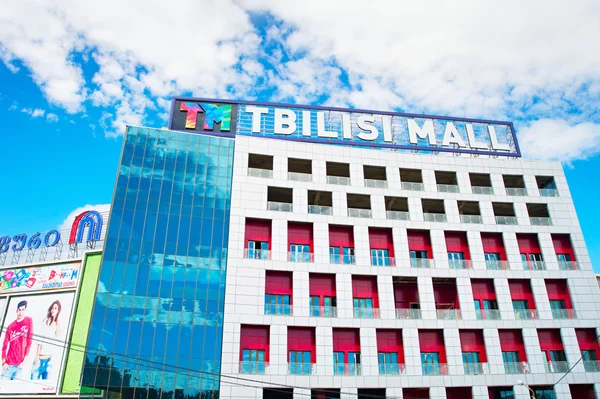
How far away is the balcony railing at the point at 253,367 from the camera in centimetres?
4078

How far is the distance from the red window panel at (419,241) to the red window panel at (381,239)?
85.7 inches

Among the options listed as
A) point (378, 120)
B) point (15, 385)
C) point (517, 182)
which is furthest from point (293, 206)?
point (15, 385)

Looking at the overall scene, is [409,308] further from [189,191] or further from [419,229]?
[189,191]

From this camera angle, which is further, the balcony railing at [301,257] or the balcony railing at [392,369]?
the balcony railing at [301,257]

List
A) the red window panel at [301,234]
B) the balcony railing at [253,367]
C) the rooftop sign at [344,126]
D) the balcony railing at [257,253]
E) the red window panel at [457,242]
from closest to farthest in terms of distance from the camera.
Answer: the balcony railing at [253,367] < the balcony railing at [257,253] < the red window panel at [301,234] < the red window panel at [457,242] < the rooftop sign at [344,126]

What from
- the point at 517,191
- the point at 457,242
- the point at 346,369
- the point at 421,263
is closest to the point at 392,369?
the point at 346,369

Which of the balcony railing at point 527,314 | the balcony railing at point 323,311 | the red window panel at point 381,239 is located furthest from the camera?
the red window panel at point 381,239

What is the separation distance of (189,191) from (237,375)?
62.0ft

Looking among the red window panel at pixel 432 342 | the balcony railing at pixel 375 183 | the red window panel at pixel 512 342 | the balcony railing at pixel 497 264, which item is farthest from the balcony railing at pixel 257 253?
the red window panel at pixel 512 342

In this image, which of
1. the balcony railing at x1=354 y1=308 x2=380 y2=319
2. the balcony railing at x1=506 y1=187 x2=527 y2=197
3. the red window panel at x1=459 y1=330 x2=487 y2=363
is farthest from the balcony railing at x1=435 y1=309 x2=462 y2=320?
the balcony railing at x1=506 y1=187 x2=527 y2=197

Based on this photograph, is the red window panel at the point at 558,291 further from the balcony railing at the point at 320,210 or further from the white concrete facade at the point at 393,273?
the balcony railing at the point at 320,210

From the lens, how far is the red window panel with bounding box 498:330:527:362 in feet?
150

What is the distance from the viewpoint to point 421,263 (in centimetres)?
4831

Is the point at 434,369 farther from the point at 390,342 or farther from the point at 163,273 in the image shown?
the point at 163,273
